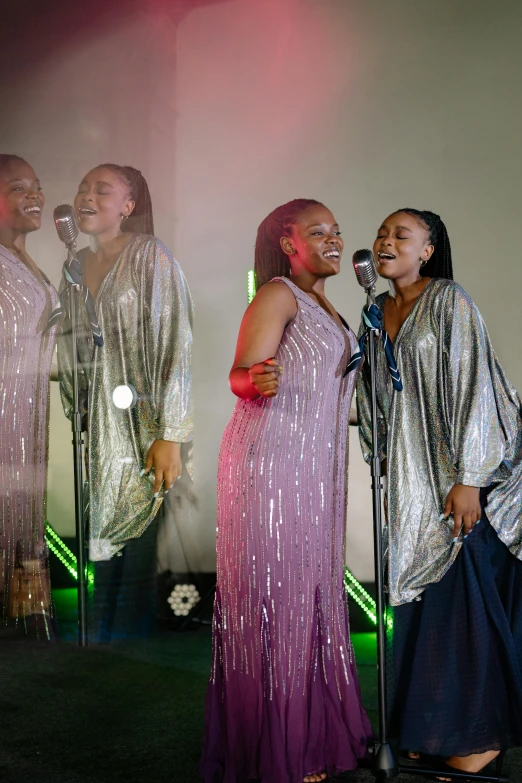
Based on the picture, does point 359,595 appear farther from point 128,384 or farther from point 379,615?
point 128,384

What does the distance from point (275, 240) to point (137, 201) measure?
66cm

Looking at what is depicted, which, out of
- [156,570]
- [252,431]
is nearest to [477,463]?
[252,431]

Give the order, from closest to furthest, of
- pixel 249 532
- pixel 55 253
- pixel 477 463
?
pixel 249 532, pixel 477 463, pixel 55 253

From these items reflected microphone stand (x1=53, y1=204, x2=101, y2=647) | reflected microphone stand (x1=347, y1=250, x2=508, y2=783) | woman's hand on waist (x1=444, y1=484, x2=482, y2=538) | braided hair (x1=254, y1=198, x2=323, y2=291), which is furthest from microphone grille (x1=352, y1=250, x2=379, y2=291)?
reflected microphone stand (x1=53, y1=204, x2=101, y2=647)

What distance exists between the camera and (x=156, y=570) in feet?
10.7

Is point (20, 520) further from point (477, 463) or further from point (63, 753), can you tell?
point (477, 463)

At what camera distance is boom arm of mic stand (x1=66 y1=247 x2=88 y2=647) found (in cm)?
297

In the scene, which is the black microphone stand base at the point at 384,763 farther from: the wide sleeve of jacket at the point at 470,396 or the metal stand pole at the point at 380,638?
the wide sleeve of jacket at the point at 470,396

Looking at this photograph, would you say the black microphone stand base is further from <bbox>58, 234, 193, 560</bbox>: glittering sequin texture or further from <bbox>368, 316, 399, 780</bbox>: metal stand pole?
<bbox>58, 234, 193, 560</bbox>: glittering sequin texture

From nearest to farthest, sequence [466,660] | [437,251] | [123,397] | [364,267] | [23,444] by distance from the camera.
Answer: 1. [364,267]
2. [466,660]
3. [23,444]
4. [437,251]
5. [123,397]

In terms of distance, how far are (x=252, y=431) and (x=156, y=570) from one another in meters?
0.95

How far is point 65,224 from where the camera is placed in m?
2.89

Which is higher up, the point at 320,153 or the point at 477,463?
the point at 320,153

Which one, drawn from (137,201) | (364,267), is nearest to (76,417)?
(137,201)
